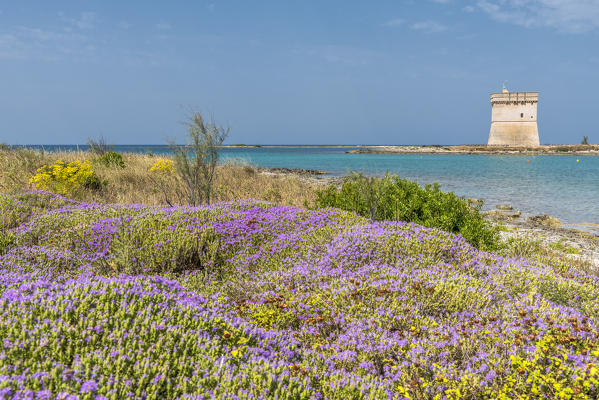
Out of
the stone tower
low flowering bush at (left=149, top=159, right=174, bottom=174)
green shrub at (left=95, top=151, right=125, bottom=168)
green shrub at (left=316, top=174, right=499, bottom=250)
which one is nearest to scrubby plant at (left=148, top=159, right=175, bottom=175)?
low flowering bush at (left=149, top=159, right=174, bottom=174)

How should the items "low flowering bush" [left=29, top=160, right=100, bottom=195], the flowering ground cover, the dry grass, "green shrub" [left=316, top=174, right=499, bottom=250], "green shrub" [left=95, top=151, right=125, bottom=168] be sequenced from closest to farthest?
the flowering ground cover → "green shrub" [left=316, top=174, right=499, bottom=250] → "low flowering bush" [left=29, top=160, right=100, bottom=195] → the dry grass → "green shrub" [left=95, top=151, right=125, bottom=168]

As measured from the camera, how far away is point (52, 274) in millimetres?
5215

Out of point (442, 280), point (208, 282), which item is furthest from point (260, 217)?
point (442, 280)

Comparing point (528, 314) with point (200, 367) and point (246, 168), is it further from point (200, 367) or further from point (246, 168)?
point (246, 168)

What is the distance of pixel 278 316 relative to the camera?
3945 millimetres

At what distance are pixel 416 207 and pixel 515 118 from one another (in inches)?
3031

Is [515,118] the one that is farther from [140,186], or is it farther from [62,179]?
[62,179]

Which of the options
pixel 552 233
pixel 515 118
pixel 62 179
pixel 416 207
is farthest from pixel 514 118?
pixel 62 179

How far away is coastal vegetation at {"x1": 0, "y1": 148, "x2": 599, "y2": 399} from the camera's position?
2.42 metres

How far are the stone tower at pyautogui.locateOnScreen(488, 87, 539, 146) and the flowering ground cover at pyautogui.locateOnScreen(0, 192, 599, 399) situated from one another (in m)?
77.4

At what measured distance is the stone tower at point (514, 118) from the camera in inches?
2820

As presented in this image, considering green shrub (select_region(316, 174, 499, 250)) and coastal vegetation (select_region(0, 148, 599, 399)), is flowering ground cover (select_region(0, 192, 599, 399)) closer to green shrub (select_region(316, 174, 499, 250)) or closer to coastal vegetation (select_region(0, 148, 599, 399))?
coastal vegetation (select_region(0, 148, 599, 399))

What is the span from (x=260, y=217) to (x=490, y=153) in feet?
263

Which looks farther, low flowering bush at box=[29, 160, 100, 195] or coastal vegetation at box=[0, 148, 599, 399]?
low flowering bush at box=[29, 160, 100, 195]
